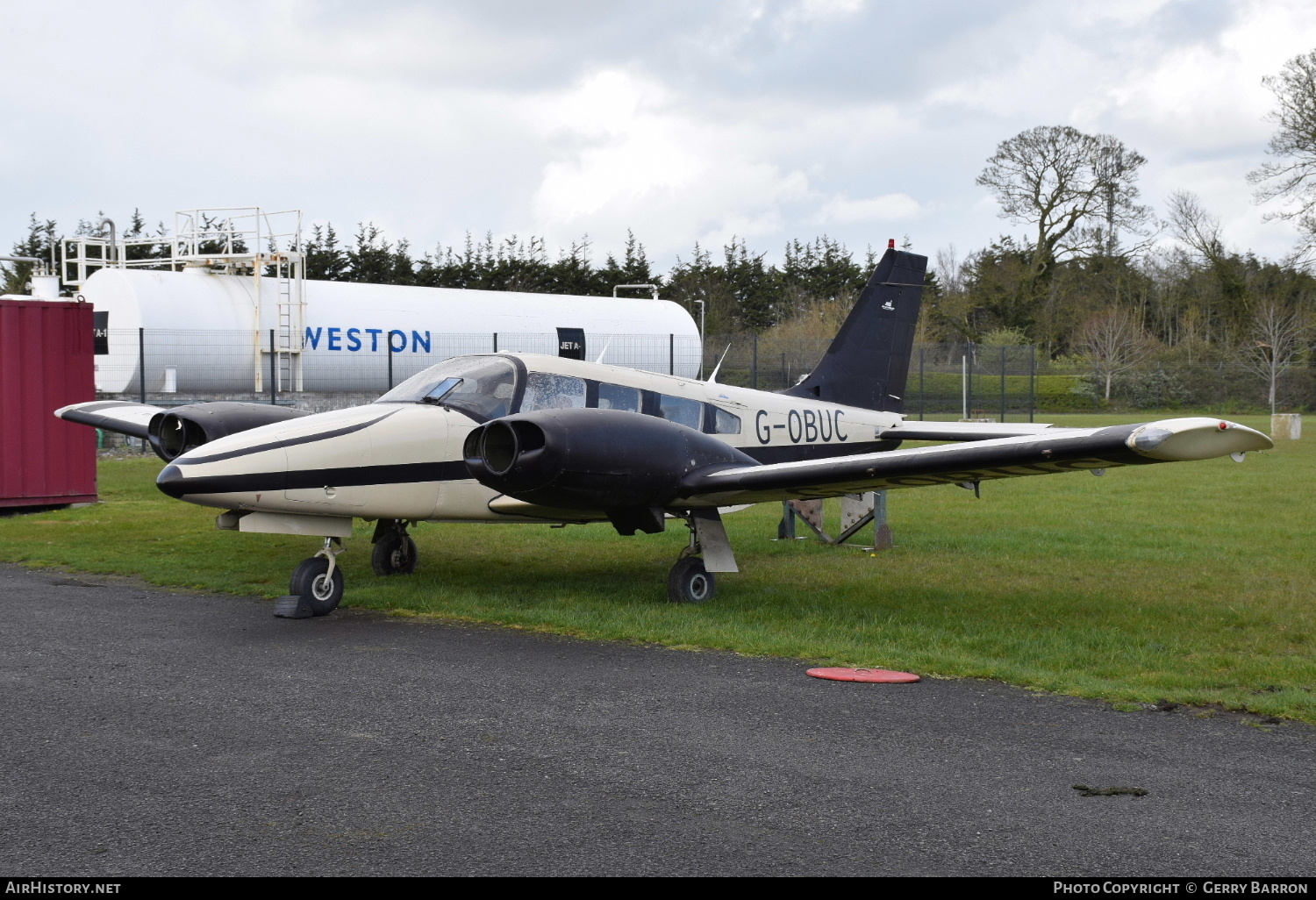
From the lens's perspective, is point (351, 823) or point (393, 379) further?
point (393, 379)

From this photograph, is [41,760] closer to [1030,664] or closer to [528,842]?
[528,842]

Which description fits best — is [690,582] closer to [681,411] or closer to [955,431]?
[681,411]

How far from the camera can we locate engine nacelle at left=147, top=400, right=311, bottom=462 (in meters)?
9.44

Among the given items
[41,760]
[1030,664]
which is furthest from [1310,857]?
[41,760]

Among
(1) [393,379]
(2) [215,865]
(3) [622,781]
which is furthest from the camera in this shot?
(1) [393,379]

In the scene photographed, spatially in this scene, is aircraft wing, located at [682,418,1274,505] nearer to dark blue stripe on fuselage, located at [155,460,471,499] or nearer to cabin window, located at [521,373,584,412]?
cabin window, located at [521,373,584,412]

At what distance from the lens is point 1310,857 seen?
3.83 m

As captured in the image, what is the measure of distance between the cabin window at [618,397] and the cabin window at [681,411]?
283mm

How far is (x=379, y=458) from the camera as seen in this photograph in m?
8.40

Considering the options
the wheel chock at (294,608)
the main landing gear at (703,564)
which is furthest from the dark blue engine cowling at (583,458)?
the wheel chock at (294,608)

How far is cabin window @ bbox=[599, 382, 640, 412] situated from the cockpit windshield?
809 mm

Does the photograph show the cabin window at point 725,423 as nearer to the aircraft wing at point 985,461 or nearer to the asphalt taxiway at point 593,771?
the aircraft wing at point 985,461

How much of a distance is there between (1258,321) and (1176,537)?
140ft

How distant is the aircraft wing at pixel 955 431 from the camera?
10789 mm
